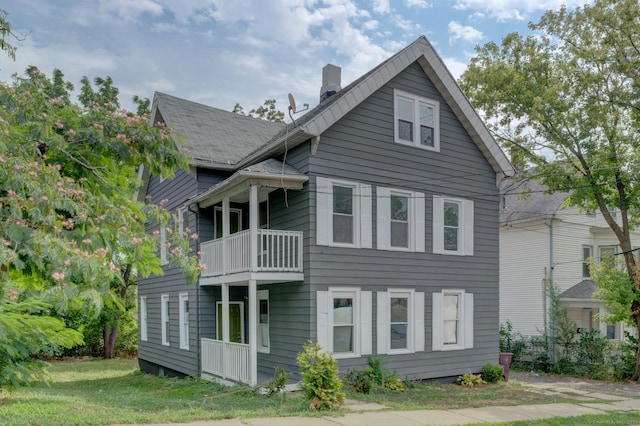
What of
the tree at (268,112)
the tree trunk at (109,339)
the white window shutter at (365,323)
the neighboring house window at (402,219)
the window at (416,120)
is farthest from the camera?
the tree at (268,112)

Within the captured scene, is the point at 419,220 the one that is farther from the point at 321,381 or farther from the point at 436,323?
the point at 321,381

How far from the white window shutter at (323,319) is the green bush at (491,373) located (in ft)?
17.7

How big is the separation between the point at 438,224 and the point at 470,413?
5.66 m

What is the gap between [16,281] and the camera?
6.60 m

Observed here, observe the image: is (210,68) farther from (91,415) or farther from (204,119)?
(91,415)

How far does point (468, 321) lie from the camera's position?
15.6m

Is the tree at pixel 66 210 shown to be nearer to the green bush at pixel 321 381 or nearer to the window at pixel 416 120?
the green bush at pixel 321 381

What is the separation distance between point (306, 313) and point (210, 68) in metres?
6.05

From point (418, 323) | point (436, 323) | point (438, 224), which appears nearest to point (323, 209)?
point (438, 224)

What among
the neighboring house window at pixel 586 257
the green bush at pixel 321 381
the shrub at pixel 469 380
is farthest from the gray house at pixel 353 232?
the neighboring house window at pixel 586 257

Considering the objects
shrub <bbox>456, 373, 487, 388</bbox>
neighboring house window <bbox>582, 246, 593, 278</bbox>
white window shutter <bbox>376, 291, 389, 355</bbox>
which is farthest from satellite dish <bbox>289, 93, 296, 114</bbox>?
neighboring house window <bbox>582, 246, 593, 278</bbox>

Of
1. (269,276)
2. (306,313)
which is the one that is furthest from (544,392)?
(269,276)

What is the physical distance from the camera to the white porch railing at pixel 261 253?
12.6 meters

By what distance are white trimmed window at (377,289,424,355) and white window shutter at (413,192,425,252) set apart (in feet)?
4.07
